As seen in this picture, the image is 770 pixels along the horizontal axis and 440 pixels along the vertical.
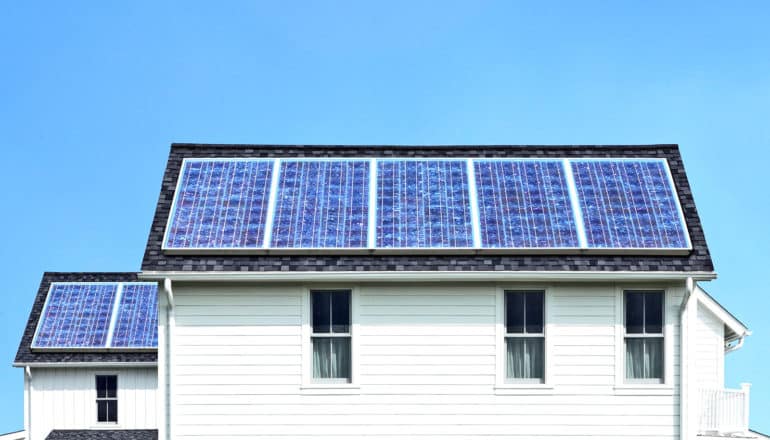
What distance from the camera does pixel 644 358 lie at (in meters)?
20.5

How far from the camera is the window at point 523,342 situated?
800 inches

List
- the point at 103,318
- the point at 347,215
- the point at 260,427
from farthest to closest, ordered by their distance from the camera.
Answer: the point at 103,318, the point at 347,215, the point at 260,427

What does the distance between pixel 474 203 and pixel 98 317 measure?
1877cm

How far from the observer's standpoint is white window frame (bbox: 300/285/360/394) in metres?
20.0

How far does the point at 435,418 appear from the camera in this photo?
2016cm

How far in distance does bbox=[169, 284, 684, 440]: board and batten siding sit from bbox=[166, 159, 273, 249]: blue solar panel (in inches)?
42.4

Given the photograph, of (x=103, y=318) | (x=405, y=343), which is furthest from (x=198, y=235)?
(x=103, y=318)

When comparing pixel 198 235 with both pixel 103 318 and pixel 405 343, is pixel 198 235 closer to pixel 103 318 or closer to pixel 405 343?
pixel 405 343

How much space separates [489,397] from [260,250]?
584 centimetres

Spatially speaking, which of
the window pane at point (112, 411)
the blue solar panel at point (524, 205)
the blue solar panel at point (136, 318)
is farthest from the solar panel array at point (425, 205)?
the window pane at point (112, 411)

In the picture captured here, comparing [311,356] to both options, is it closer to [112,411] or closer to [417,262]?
[417,262]

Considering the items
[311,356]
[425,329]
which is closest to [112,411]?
[311,356]

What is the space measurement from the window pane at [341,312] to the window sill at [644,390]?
5979mm

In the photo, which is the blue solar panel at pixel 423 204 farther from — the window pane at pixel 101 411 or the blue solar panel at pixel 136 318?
the window pane at pixel 101 411
